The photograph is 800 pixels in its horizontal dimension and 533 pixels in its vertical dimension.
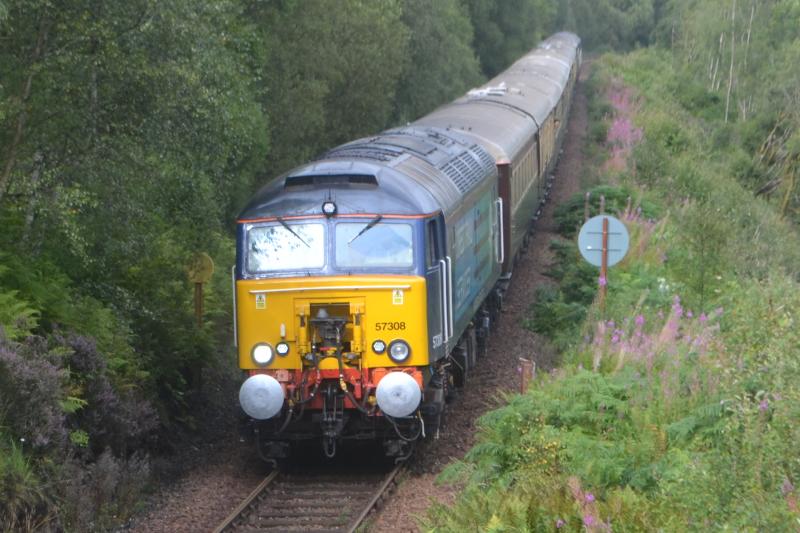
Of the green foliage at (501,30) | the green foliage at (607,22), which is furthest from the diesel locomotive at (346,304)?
the green foliage at (607,22)

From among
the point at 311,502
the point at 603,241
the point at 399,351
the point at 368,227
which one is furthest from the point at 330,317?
the point at 603,241

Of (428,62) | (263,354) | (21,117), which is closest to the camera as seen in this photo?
(263,354)

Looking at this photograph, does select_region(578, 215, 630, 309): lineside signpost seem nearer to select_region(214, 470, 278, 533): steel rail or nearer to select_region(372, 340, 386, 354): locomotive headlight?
select_region(372, 340, 386, 354): locomotive headlight

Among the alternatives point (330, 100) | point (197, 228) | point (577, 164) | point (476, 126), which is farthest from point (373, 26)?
point (197, 228)

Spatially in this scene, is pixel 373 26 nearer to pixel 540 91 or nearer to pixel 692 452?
pixel 540 91

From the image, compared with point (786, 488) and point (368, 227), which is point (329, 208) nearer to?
point (368, 227)

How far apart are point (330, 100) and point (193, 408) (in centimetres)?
2012

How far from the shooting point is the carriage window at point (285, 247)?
449 inches

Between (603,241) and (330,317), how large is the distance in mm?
4786

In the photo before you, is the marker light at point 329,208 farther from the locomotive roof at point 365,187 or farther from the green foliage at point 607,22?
the green foliage at point 607,22

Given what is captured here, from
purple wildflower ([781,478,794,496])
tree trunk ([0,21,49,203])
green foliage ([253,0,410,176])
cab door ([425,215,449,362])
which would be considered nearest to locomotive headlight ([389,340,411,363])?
cab door ([425,215,449,362])

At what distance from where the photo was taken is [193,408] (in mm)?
14969

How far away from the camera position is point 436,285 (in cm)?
1168

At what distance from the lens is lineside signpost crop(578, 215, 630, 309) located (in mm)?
14562
